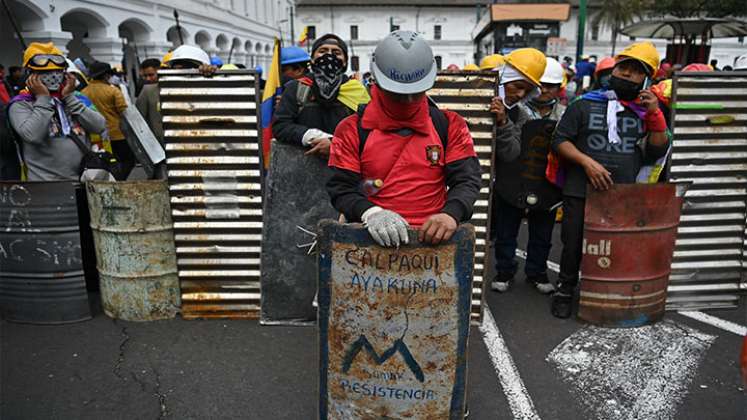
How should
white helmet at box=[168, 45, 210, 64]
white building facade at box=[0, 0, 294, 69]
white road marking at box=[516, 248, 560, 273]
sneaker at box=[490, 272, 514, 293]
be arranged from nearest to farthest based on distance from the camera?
sneaker at box=[490, 272, 514, 293], white helmet at box=[168, 45, 210, 64], white road marking at box=[516, 248, 560, 273], white building facade at box=[0, 0, 294, 69]

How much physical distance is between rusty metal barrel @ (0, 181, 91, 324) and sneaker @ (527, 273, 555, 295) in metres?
3.91

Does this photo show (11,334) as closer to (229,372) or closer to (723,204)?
(229,372)

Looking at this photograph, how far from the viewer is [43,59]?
4336 millimetres

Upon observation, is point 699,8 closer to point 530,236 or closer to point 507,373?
point 530,236

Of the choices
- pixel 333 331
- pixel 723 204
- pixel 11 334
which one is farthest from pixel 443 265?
pixel 11 334

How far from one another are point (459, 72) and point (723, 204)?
A: 2.48 metres

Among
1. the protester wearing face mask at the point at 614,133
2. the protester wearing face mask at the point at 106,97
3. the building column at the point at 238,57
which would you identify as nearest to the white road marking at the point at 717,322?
the protester wearing face mask at the point at 614,133

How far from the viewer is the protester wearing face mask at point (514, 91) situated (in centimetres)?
410

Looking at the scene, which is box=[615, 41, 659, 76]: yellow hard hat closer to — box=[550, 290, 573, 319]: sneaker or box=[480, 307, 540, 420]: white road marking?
box=[550, 290, 573, 319]: sneaker

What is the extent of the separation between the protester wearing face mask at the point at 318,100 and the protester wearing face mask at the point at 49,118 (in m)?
1.96

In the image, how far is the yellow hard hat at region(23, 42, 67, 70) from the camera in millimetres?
4328

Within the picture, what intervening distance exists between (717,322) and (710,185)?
1087 mm

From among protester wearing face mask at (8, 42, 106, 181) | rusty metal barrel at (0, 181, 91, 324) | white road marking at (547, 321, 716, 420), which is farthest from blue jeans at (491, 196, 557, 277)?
protester wearing face mask at (8, 42, 106, 181)

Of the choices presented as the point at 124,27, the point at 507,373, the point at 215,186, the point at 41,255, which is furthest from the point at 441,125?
the point at 124,27
